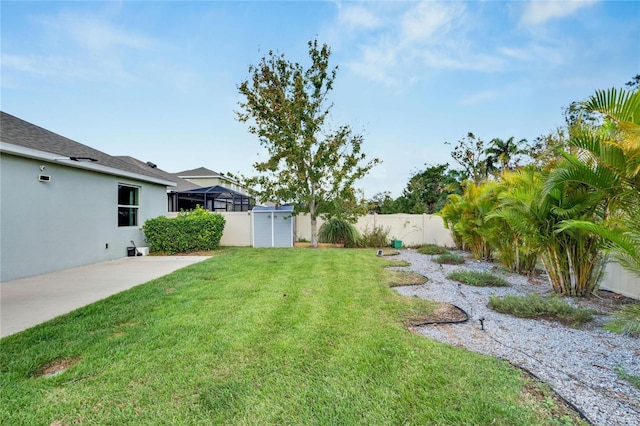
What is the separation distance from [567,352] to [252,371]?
2750 millimetres

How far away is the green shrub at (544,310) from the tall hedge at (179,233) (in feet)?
29.0

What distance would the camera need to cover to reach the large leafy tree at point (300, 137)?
10.7 meters

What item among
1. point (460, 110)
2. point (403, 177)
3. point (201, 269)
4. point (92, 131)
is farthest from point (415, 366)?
point (403, 177)

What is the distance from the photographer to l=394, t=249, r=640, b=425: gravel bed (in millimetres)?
1906

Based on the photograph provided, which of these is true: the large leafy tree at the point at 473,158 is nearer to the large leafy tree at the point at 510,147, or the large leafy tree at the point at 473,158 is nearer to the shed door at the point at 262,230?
the large leafy tree at the point at 510,147

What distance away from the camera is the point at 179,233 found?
9898mm

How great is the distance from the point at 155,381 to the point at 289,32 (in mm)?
10425

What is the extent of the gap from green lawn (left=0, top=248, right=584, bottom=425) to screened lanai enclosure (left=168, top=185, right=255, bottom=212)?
11.3 m

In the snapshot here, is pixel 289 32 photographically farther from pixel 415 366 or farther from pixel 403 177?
pixel 403 177

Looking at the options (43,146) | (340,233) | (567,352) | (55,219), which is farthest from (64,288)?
(340,233)

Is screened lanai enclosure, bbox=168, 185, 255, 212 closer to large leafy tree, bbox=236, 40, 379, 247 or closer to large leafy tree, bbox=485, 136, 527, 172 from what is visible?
large leafy tree, bbox=236, 40, 379, 247

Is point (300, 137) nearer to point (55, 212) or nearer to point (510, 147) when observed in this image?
point (55, 212)

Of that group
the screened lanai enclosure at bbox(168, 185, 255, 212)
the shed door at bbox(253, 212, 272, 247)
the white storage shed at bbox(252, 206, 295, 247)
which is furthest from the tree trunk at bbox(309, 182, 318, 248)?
the screened lanai enclosure at bbox(168, 185, 255, 212)

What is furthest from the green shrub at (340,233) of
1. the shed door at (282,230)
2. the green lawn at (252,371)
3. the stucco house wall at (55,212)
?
the green lawn at (252,371)
